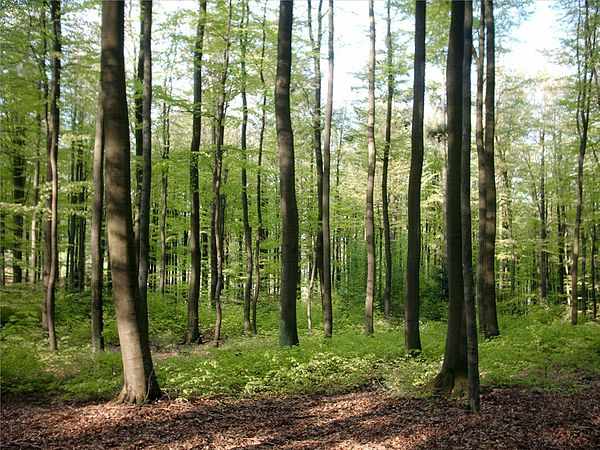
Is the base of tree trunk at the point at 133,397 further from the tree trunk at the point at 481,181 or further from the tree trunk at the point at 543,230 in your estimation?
the tree trunk at the point at 543,230

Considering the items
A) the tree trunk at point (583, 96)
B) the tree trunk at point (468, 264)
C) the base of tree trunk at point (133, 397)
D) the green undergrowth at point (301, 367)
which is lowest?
the green undergrowth at point (301, 367)

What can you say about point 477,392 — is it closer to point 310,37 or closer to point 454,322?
point 454,322

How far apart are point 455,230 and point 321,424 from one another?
3951 millimetres

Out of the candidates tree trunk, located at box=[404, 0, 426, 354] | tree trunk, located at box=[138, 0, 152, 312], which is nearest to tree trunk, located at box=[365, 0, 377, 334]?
tree trunk, located at box=[404, 0, 426, 354]

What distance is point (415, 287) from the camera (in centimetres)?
1110

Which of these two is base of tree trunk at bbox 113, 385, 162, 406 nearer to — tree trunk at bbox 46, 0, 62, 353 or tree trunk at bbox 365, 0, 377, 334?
tree trunk at bbox 46, 0, 62, 353

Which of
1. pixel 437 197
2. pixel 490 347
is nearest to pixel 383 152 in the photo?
pixel 437 197

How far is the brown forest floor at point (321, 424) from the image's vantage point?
5.55 meters

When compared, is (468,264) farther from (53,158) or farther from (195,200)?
(53,158)

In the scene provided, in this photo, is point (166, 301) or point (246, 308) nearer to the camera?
point (246, 308)

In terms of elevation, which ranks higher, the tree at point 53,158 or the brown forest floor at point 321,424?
the tree at point 53,158

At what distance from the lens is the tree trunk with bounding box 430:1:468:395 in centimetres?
764

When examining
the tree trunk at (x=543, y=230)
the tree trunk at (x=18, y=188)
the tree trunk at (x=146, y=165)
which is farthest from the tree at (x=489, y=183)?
the tree trunk at (x=18, y=188)

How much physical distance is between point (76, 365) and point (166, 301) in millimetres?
12556
